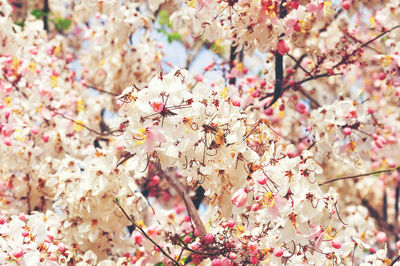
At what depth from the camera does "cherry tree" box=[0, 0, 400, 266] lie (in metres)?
2.84

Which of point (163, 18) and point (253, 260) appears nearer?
point (253, 260)

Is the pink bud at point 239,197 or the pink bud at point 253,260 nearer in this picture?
the pink bud at point 239,197

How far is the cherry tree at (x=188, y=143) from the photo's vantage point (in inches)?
112

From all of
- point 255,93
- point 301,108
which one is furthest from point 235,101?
point 301,108

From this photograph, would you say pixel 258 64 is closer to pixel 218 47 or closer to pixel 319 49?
pixel 319 49

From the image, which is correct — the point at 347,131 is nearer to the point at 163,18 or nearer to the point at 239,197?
→ the point at 239,197

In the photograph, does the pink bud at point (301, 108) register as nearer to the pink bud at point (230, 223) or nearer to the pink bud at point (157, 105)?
the pink bud at point (230, 223)

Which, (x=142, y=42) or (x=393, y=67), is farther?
(x=142, y=42)

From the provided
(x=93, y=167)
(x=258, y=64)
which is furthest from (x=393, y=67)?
(x=258, y=64)

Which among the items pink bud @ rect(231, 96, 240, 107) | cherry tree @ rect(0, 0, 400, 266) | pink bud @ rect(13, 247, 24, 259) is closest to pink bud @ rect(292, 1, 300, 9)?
cherry tree @ rect(0, 0, 400, 266)

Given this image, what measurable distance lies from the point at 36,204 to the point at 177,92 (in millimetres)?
2565

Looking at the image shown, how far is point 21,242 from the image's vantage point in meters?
2.97

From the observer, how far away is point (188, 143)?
2.70 m

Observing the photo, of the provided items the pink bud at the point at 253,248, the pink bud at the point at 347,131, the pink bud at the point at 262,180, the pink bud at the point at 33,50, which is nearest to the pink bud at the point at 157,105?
the pink bud at the point at 262,180
